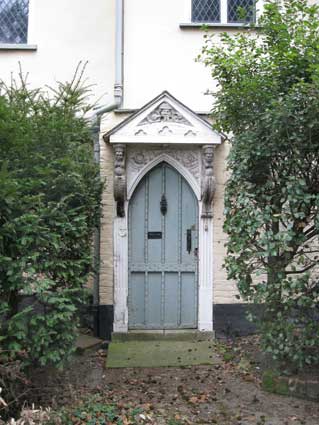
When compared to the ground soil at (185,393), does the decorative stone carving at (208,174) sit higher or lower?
higher

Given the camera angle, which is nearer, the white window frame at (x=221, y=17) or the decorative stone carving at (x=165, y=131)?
the decorative stone carving at (x=165, y=131)

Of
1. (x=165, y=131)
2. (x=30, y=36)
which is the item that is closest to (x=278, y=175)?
(x=165, y=131)

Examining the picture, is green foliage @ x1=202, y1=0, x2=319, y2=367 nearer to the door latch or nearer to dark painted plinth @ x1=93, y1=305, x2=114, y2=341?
the door latch

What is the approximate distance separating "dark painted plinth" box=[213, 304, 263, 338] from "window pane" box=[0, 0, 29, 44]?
17.6 feet

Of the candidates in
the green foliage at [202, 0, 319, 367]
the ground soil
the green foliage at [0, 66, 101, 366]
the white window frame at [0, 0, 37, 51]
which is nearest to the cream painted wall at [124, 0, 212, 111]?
the white window frame at [0, 0, 37, 51]

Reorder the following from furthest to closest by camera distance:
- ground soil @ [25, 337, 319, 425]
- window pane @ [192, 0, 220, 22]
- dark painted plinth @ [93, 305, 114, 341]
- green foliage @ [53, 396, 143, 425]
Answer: window pane @ [192, 0, 220, 22], dark painted plinth @ [93, 305, 114, 341], ground soil @ [25, 337, 319, 425], green foliage @ [53, 396, 143, 425]

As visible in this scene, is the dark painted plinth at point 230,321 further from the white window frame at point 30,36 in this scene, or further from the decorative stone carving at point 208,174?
the white window frame at point 30,36

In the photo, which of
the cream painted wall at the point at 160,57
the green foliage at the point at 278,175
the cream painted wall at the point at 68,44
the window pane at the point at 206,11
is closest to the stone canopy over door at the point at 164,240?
the cream painted wall at the point at 160,57

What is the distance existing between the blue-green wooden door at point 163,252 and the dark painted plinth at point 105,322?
292 mm

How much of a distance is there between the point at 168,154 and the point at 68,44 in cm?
262

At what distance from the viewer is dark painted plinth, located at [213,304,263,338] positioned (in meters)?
6.49

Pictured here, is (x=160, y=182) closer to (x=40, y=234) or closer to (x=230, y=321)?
(x=230, y=321)

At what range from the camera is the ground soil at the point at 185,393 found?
4.05m

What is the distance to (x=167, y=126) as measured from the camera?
6344mm
